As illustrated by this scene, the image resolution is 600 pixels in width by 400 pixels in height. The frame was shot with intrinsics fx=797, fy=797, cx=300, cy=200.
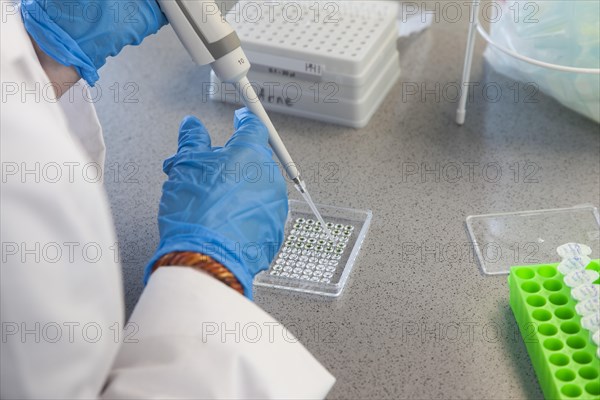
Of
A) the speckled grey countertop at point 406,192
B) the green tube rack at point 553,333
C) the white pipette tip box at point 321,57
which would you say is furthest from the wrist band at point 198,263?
the white pipette tip box at point 321,57

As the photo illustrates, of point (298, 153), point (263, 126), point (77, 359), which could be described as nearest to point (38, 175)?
point (77, 359)

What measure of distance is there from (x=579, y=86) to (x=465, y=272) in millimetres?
391

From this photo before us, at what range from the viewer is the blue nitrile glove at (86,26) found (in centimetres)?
97

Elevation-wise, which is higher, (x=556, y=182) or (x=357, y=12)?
(x=357, y=12)

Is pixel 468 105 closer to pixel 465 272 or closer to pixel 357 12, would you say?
pixel 357 12

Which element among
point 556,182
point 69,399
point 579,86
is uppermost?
point 69,399

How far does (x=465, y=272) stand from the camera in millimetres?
1149

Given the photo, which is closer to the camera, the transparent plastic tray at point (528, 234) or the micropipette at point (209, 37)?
the micropipette at point (209, 37)

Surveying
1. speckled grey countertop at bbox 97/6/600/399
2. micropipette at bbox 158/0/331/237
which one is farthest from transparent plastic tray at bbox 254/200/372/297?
micropipette at bbox 158/0/331/237

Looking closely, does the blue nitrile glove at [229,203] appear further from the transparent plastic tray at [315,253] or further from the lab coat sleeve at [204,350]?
the transparent plastic tray at [315,253]

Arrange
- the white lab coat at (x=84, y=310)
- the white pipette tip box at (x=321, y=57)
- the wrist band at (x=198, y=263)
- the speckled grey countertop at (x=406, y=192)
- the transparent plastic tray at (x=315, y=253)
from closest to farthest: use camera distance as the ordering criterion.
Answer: the white lab coat at (x=84, y=310) → the wrist band at (x=198, y=263) → the speckled grey countertop at (x=406, y=192) → the transparent plastic tray at (x=315, y=253) → the white pipette tip box at (x=321, y=57)

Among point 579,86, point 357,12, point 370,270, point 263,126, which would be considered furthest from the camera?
point 357,12

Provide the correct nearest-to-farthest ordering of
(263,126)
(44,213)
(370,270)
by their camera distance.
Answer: (44,213) < (263,126) < (370,270)

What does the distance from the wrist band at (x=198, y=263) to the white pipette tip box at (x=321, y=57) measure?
634mm
